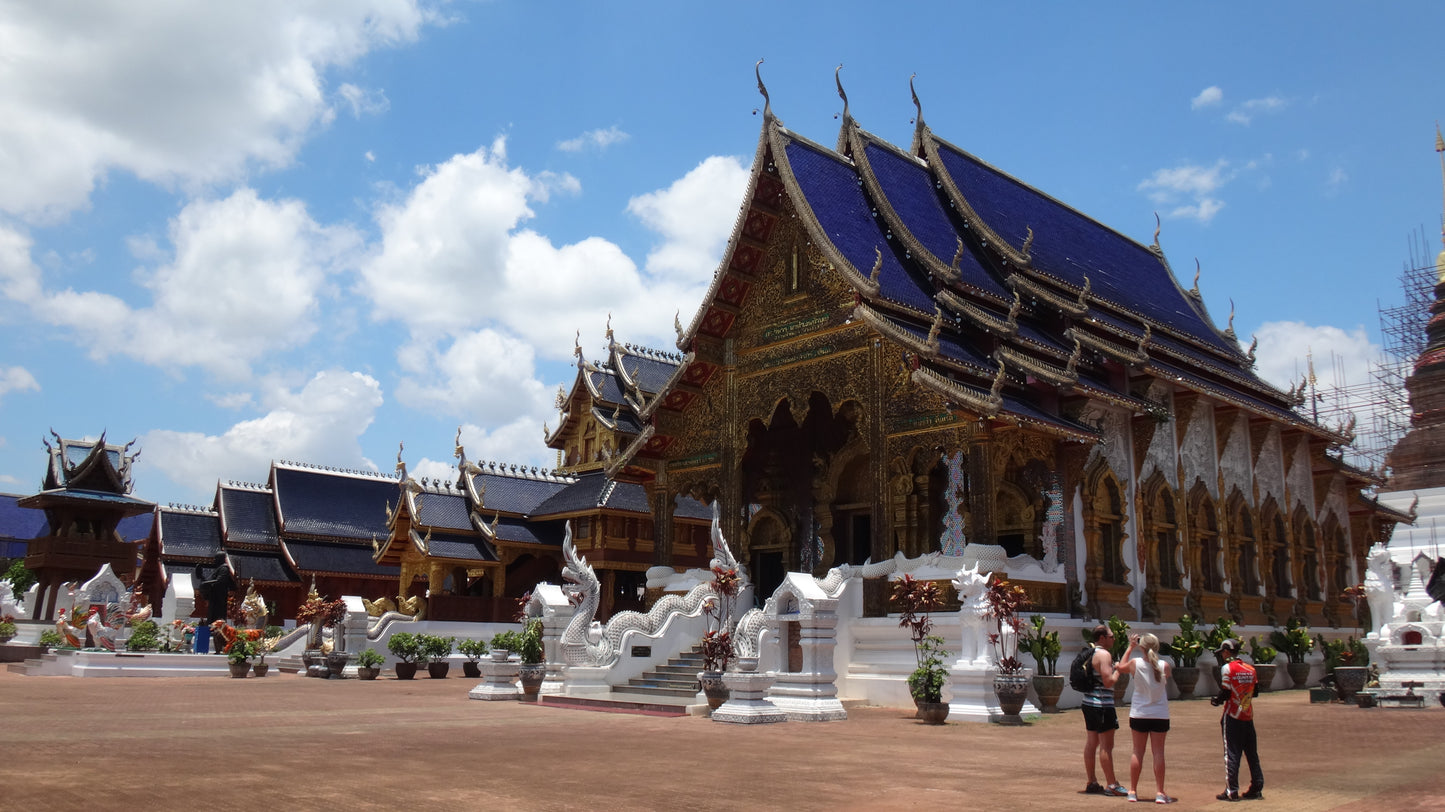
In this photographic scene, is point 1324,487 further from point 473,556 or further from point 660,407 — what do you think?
point 473,556

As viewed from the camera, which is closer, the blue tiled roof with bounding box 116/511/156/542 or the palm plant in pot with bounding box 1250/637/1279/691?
the palm plant in pot with bounding box 1250/637/1279/691

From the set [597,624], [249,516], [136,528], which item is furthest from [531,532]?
[136,528]

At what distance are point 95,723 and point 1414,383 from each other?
127ft

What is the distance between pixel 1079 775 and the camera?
8148 mm

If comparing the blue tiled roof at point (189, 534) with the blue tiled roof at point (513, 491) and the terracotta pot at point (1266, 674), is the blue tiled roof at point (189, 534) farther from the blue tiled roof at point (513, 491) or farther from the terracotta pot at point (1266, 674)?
the terracotta pot at point (1266, 674)

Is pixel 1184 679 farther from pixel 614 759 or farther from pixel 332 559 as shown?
pixel 332 559

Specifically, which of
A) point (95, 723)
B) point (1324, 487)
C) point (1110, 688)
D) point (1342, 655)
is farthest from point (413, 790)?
point (1324, 487)

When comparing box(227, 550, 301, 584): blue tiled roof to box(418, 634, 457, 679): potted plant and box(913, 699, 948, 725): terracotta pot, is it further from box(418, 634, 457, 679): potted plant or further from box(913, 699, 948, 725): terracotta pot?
box(913, 699, 948, 725): terracotta pot

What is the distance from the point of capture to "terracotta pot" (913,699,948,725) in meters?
12.1

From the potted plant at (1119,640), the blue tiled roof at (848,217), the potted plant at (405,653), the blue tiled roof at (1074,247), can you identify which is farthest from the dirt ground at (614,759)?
the blue tiled roof at (1074,247)

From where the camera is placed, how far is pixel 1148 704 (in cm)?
684

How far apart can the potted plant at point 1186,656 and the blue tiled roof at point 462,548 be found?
17667 mm

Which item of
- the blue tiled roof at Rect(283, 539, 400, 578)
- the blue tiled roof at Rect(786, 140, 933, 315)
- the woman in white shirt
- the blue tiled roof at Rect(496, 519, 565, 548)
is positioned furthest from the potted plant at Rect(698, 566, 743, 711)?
the blue tiled roof at Rect(283, 539, 400, 578)

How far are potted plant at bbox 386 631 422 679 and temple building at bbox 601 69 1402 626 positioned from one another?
5.95 m
